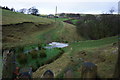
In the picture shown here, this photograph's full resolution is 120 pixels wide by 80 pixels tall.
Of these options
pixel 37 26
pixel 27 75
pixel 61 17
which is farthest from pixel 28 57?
pixel 61 17

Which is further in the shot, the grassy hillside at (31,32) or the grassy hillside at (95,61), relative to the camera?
the grassy hillside at (31,32)

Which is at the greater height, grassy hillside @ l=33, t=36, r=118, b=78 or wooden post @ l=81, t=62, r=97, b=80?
wooden post @ l=81, t=62, r=97, b=80

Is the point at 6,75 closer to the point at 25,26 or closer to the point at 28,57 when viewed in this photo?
the point at 28,57

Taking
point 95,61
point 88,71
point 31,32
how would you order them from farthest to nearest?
point 31,32 < point 95,61 < point 88,71

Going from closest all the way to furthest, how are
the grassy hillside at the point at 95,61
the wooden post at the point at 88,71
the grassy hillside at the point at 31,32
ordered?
the wooden post at the point at 88,71 → the grassy hillside at the point at 95,61 → the grassy hillside at the point at 31,32

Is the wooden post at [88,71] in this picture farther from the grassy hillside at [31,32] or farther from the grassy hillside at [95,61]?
the grassy hillside at [31,32]

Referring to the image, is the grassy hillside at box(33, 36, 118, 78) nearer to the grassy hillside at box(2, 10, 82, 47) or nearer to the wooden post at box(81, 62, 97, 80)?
the wooden post at box(81, 62, 97, 80)

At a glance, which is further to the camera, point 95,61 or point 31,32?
point 31,32

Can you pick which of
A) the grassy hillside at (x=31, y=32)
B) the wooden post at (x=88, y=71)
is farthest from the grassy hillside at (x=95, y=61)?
the grassy hillside at (x=31, y=32)

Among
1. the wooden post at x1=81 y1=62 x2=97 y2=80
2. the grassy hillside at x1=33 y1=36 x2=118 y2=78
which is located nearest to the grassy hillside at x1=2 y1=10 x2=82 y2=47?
the grassy hillside at x1=33 y1=36 x2=118 y2=78

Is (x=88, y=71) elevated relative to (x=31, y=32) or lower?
lower

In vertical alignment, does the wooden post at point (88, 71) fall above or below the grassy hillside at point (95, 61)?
above

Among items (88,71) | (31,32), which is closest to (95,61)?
(88,71)

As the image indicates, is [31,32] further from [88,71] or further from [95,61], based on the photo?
[88,71]
